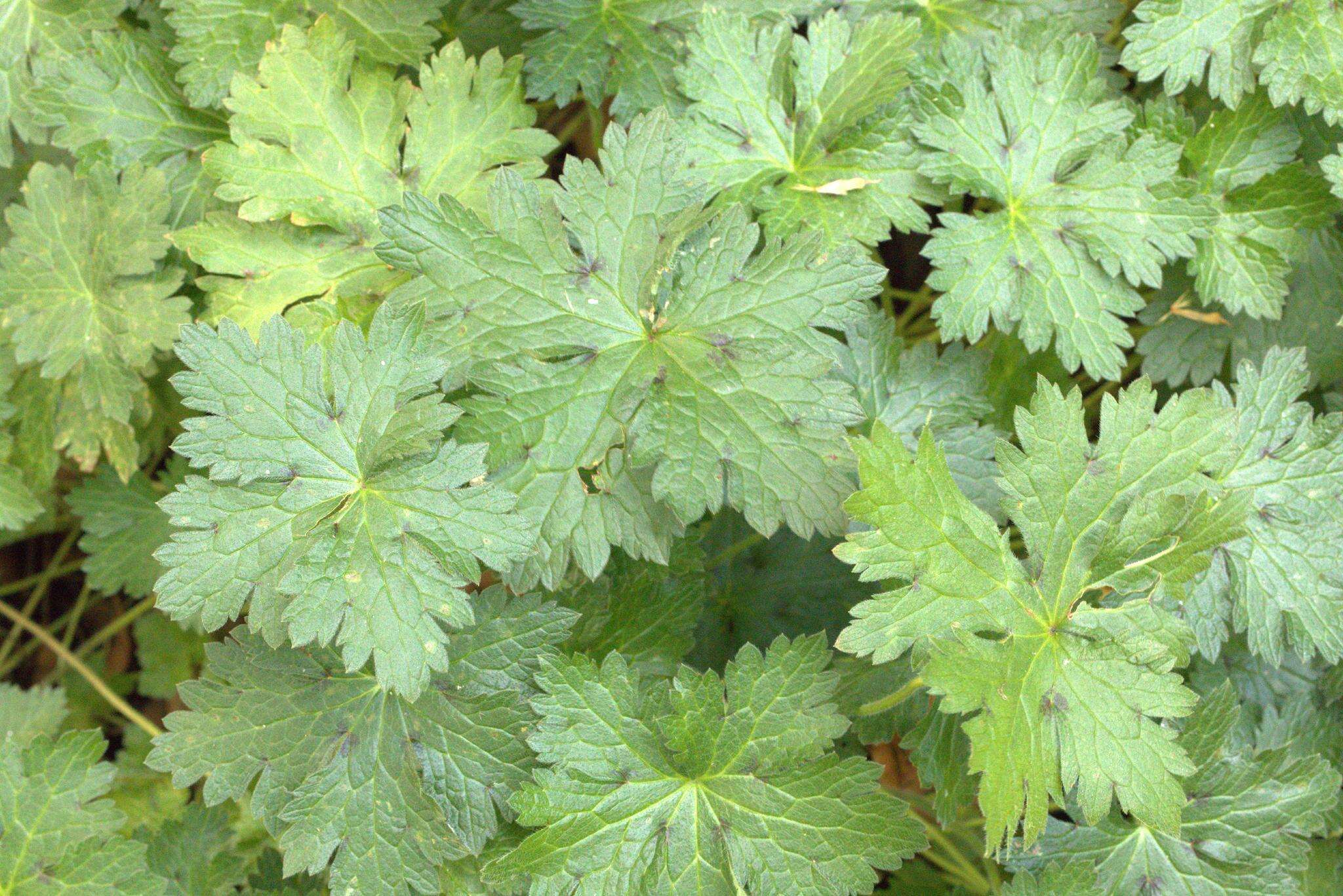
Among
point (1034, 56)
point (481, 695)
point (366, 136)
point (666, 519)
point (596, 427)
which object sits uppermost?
point (1034, 56)

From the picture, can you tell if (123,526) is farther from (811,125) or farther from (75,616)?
(811,125)

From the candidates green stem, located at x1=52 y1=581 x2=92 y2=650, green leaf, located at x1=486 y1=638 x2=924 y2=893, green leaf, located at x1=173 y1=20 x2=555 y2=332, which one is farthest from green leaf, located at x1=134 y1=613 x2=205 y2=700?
green leaf, located at x1=486 y1=638 x2=924 y2=893

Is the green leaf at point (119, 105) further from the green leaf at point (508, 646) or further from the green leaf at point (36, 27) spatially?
the green leaf at point (508, 646)

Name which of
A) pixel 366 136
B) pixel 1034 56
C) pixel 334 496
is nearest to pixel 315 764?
pixel 334 496

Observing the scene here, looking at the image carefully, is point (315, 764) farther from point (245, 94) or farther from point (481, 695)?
point (245, 94)

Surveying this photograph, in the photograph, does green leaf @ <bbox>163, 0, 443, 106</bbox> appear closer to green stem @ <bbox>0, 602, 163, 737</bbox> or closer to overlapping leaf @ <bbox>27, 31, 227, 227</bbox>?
overlapping leaf @ <bbox>27, 31, 227, 227</bbox>

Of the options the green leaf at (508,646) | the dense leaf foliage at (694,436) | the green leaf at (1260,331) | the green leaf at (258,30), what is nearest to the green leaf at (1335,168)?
the dense leaf foliage at (694,436)
